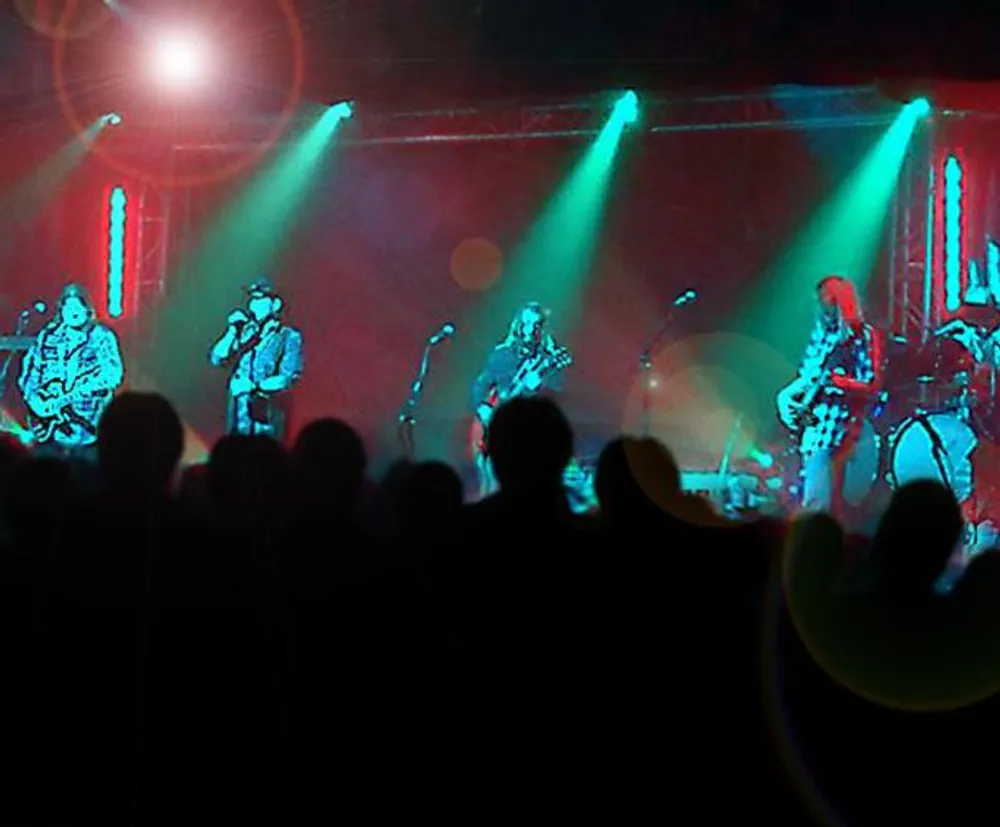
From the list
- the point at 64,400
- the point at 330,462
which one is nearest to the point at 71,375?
the point at 64,400

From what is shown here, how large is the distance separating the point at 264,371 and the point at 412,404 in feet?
5.53

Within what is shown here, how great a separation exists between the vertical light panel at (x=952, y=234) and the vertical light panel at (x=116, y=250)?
628 cm

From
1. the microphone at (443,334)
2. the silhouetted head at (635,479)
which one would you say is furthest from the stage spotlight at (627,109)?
the silhouetted head at (635,479)

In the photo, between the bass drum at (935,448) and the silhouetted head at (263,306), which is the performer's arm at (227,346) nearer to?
the silhouetted head at (263,306)

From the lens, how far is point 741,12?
189 inches

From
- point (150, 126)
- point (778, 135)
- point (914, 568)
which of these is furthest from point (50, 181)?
point (914, 568)

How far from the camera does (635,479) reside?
80.4 inches

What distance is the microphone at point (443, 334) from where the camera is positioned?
32.3 feet

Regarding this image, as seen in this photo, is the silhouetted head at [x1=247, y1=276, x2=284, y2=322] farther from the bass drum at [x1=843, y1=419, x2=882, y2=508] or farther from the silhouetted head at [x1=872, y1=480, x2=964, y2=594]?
the silhouetted head at [x1=872, y1=480, x2=964, y2=594]

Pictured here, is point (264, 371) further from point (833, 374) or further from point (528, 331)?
point (833, 374)

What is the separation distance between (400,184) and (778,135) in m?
3.08

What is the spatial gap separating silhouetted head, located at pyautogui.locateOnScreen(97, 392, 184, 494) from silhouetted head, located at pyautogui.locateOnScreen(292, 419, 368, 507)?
0.75 ft

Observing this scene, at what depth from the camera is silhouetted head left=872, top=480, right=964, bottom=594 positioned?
1860 mm

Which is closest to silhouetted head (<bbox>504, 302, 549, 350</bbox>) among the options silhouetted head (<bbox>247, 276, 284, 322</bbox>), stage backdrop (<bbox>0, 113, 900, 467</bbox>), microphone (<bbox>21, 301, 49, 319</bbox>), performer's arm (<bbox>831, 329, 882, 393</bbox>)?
stage backdrop (<bbox>0, 113, 900, 467</bbox>)
